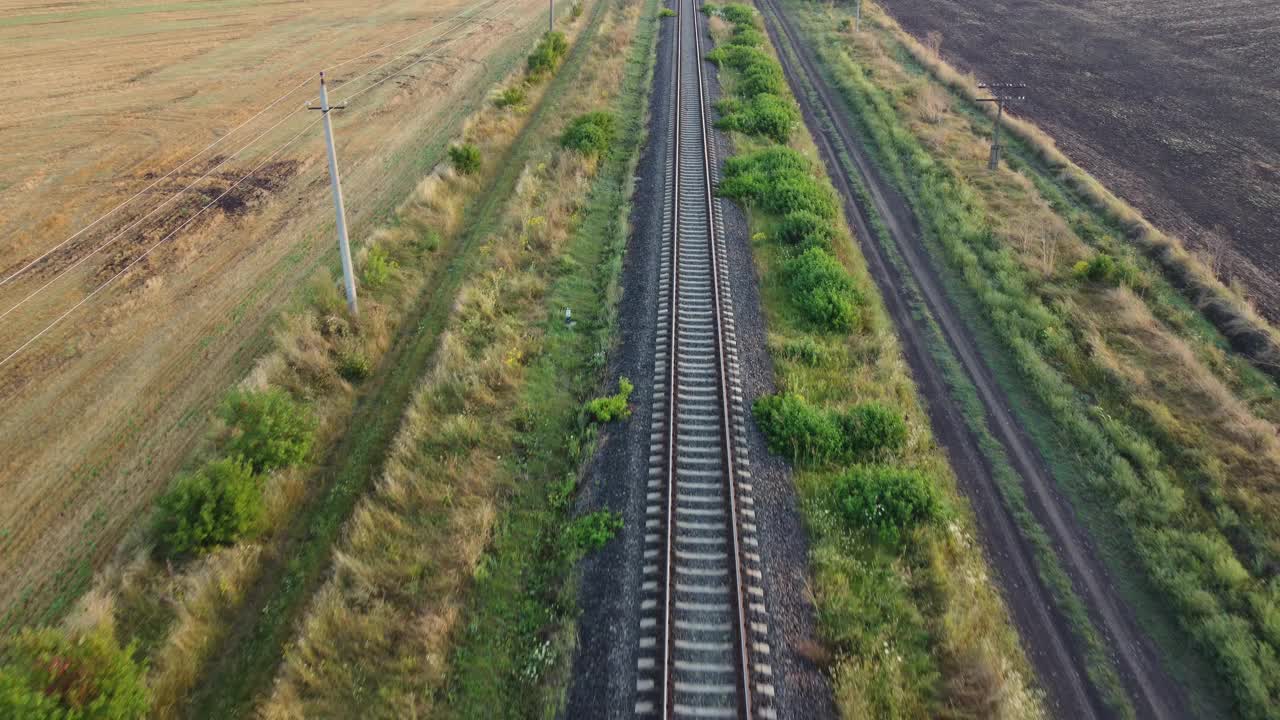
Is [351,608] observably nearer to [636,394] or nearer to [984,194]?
[636,394]

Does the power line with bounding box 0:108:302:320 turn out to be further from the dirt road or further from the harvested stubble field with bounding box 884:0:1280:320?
the harvested stubble field with bounding box 884:0:1280:320

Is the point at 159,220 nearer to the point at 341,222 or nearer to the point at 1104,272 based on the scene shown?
the point at 341,222

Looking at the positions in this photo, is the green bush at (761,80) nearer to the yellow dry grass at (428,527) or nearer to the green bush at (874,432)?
the yellow dry grass at (428,527)

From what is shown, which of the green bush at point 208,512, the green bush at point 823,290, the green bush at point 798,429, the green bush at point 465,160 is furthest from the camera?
the green bush at point 465,160

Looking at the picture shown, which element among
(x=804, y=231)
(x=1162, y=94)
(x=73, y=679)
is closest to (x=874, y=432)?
(x=804, y=231)

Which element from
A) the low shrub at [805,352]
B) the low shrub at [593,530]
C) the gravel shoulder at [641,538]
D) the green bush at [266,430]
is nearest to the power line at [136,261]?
the green bush at [266,430]

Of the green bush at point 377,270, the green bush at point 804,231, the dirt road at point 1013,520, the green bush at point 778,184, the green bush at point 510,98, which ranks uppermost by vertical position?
the green bush at point 510,98
